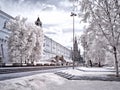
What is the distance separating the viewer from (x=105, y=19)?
74.6 ft

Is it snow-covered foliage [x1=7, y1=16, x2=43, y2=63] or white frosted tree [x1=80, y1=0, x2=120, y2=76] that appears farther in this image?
snow-covered foliage [x1=7, y1=16, x2=43, y2=63]

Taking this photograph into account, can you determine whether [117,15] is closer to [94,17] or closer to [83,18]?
[94,17]

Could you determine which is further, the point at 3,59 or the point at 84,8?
the point at 3,59

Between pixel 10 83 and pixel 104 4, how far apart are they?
54.0 ft

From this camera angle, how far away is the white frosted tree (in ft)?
71.2

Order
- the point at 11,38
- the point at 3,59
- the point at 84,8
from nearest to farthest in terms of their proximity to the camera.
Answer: the point at 84,8, the point at 11,38, the point at 3,59

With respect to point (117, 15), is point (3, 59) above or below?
below

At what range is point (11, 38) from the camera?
4519cm

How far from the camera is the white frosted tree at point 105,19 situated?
855 inches

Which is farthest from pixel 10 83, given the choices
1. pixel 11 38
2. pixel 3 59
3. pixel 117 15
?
pixel 3 59

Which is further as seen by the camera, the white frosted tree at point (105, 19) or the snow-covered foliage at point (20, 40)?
the snow-covered foliage at point (20, 40)

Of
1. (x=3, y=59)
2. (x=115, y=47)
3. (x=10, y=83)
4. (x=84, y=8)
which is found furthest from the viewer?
(x=3, y=59)

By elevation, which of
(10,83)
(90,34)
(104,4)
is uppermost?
(104,4)

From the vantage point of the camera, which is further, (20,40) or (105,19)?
(20,40)
